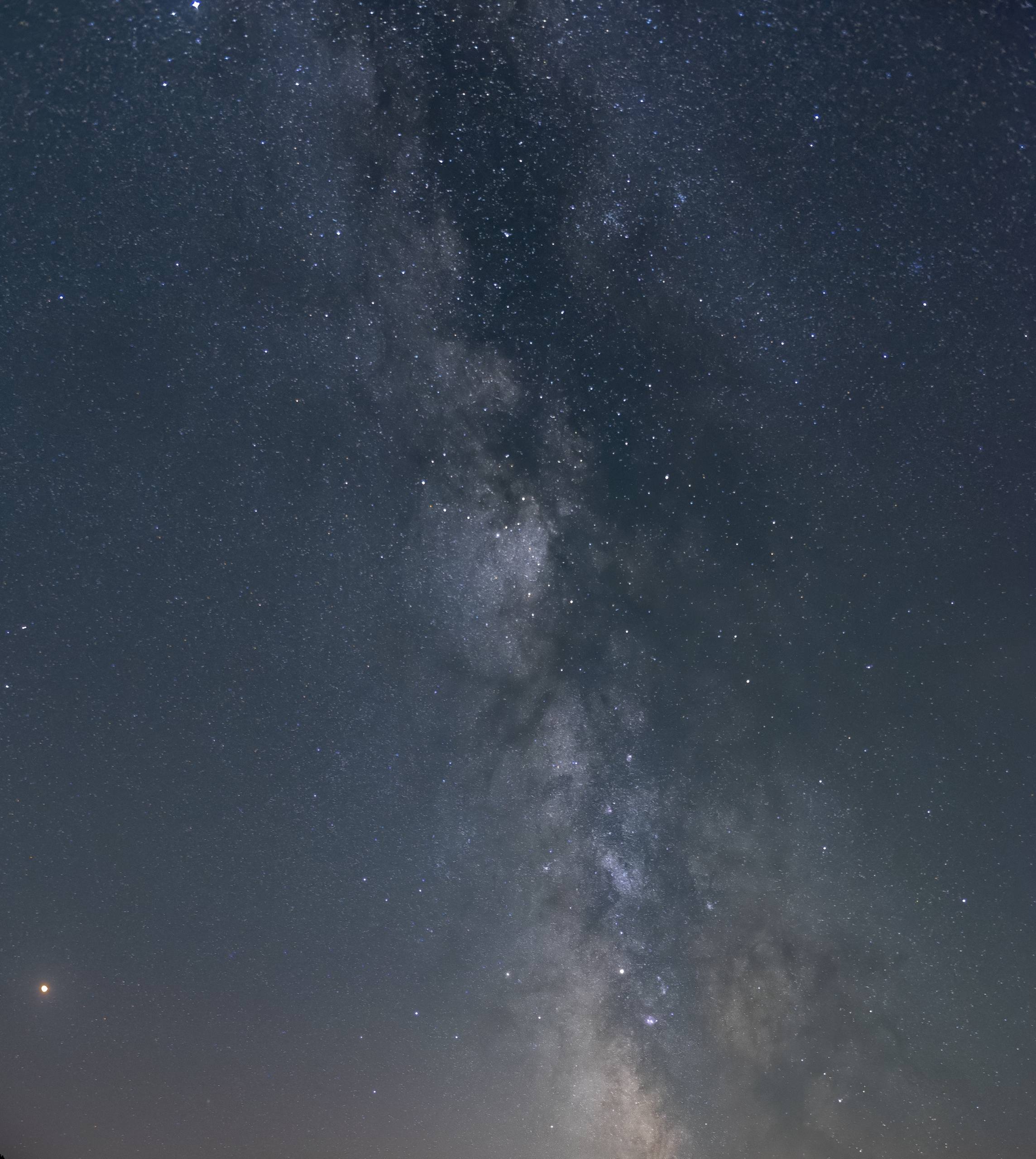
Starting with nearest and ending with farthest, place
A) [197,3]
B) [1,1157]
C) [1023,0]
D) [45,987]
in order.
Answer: [1023,0]
[197,3]
[45,987]
[1,1157]

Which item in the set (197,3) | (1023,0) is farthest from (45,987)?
(1023,0)

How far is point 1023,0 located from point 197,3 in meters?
6.07

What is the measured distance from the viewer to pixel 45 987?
1008cm

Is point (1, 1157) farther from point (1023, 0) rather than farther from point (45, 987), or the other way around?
point (1023, 0)

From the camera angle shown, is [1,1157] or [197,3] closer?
[197,3]

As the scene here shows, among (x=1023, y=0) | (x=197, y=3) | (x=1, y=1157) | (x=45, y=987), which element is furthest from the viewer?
(x=1, y=1157)

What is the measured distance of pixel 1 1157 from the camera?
1100cm

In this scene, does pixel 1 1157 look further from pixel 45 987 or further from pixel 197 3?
pixel 197 3

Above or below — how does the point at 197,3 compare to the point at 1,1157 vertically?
above

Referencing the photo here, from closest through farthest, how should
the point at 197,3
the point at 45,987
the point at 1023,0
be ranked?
the point at 1023,0 < the point at 197,3 < the point at 45,987

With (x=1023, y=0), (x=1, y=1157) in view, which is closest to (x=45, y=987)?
(x=1, y=1157)

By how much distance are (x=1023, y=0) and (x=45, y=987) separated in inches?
550

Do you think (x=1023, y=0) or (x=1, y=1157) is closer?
(x=1023, y=0)

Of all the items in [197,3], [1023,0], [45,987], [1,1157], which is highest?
[1023,0]
